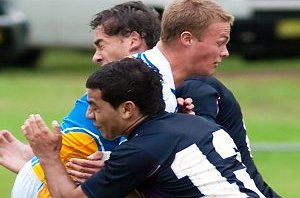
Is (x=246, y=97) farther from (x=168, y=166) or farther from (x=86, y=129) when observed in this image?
(x=168, y=166)

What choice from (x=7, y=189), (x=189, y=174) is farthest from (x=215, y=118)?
(x=7, y=189)

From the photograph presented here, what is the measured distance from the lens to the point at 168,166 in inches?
199

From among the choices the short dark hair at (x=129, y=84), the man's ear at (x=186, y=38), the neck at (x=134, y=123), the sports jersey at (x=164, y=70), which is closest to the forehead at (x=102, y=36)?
the sports jersey at (x=164, y=70)

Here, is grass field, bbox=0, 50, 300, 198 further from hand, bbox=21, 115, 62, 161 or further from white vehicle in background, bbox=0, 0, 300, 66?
hand, bbox=21, 115, 62, 161

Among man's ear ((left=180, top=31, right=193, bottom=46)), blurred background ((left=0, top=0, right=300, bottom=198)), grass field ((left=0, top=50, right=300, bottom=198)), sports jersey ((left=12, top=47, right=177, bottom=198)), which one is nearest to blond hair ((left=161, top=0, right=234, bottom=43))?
man's ear ((left=180, top=31, right=193, bottom=46))

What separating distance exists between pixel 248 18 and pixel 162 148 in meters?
12.4

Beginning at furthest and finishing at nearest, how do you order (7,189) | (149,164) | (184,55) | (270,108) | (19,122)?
1. (270,108)
2. (19,122)
3. (7,189)
4. (184,55)
5. (149,164)

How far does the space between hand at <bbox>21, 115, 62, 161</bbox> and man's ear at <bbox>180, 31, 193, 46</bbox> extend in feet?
2.52

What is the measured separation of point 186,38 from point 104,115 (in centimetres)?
66

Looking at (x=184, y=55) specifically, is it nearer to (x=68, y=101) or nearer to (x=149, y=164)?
(x=149, y=164)

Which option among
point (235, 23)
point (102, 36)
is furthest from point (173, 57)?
point (235, 23)

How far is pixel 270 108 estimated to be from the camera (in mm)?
14680

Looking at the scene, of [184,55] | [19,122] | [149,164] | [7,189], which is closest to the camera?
[149,164]

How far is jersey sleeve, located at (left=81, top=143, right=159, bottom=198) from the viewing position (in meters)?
5.02
